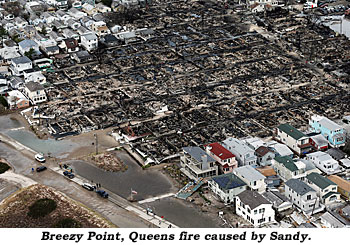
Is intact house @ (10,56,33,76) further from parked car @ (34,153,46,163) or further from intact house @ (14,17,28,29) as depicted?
parked car @ (34,153,46,163)

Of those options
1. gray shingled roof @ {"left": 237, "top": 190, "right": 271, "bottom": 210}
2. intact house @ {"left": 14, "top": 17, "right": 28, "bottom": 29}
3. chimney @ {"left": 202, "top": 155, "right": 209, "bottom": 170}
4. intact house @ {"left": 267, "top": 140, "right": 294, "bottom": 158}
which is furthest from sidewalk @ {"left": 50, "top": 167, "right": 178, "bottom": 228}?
intact house @ {"left": 14, "top": 17, "right": 28, "bottom": 29}

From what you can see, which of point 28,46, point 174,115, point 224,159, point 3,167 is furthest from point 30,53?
point 224,159

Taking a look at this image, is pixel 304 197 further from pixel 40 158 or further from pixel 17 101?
pixel 17 101

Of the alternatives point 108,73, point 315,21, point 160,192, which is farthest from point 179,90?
point 315,21

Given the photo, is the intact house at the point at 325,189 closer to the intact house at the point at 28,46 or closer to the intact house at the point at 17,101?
the intact house at the point at 17,101

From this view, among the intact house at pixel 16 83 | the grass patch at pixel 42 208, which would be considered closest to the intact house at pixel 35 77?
the intact house at pixel 16 83

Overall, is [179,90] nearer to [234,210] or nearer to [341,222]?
[234,210]
